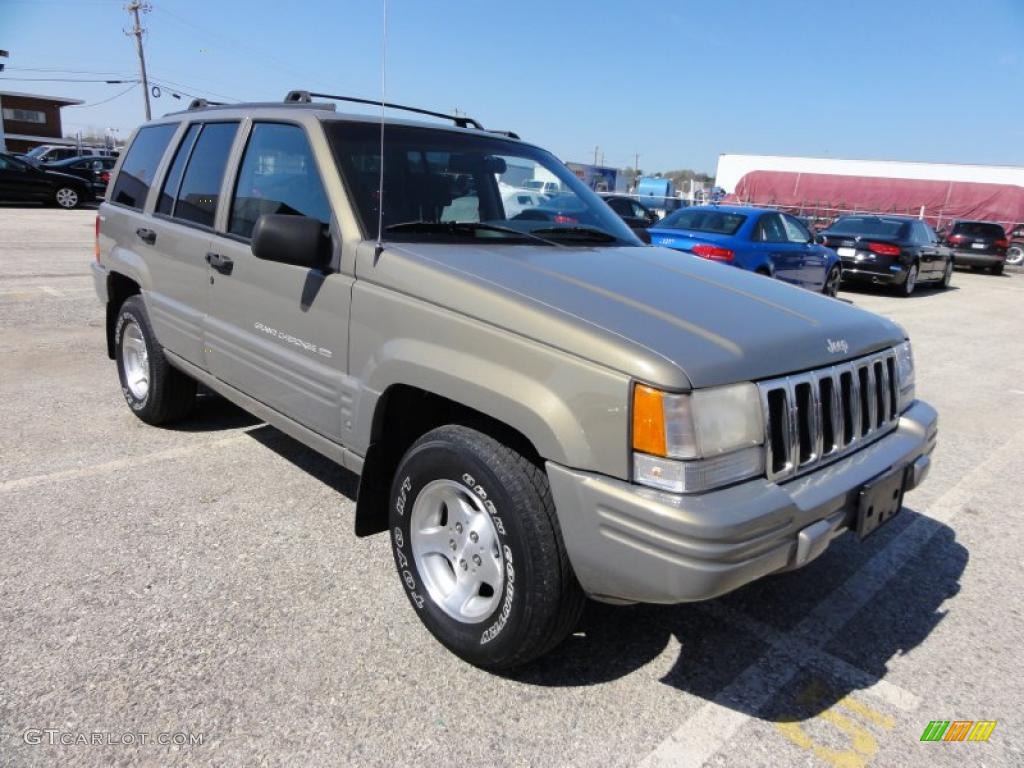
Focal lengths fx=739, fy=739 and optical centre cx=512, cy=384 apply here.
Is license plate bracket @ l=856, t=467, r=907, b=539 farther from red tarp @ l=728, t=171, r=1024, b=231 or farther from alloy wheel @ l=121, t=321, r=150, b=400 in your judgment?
red tarp @ l=728, t=171, r=1024, b=231

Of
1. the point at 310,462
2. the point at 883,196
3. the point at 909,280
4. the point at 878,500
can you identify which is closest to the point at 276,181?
the point at 310,462

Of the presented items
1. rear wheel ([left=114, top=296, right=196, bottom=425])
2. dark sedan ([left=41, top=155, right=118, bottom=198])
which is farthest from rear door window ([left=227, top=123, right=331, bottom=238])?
dark sedan ([left=41, top=155, right=118, bottom=198])

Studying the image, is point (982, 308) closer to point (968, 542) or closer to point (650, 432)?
point (968, 542)

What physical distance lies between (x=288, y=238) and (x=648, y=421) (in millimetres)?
1568

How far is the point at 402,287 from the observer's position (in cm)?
268

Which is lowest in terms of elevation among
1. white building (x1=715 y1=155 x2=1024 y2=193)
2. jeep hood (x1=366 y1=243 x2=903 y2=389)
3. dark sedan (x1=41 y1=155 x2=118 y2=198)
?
jeep hood (x1=366 y1=243 x2=903 y2=389)

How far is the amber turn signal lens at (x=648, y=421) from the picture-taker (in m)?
2.06

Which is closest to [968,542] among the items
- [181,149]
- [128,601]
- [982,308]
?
[128,601]

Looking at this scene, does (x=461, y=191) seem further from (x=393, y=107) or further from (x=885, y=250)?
(x=885, y=250)

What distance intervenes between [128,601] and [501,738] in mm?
1569

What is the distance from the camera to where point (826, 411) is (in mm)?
2518

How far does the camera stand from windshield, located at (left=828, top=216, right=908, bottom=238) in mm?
15281

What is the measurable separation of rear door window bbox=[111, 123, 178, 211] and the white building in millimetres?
36543

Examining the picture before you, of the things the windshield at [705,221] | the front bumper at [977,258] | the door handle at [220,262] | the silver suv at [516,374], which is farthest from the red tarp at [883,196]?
the door handle at [220,262]
